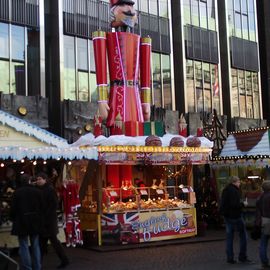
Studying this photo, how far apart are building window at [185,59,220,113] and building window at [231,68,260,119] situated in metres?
1.38

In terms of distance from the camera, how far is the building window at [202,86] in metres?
29.7

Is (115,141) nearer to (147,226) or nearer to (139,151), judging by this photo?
(139,151)

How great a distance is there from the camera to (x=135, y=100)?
1684 centimetres

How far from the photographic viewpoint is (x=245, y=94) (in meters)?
32.9

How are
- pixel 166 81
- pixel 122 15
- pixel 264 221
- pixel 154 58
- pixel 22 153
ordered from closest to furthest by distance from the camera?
pixel 264 221, pixel 22 153, pixel 122 15, pixel 154 58, pixel 166 81

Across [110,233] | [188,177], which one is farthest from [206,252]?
[188,177]

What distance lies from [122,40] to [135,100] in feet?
6.26

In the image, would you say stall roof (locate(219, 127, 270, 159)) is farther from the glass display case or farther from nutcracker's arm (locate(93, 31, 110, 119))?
nutcracker's arm (locate(93, 31, 110, 119))

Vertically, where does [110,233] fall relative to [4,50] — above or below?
below

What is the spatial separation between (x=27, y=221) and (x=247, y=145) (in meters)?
11.9

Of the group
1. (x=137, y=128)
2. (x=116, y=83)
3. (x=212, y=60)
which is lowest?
(x=137, y=128)

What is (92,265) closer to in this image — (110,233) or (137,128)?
(110,233)

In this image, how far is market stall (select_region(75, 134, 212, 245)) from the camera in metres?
14.7

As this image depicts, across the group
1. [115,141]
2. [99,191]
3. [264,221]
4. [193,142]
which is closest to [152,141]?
[115,141]
